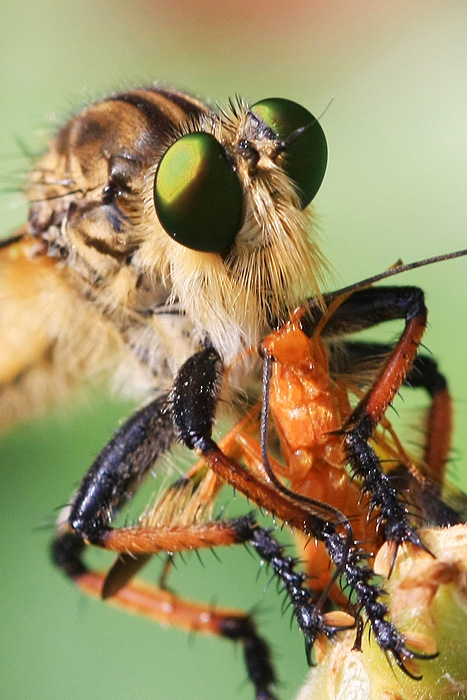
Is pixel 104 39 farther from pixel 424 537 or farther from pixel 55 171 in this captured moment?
pixel 424 537

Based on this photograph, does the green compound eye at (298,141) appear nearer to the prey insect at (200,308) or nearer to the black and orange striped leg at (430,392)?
the prey insect at (200,308)

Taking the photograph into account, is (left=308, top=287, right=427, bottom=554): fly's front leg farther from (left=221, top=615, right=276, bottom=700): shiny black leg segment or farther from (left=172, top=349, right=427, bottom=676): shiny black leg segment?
(left=221, top=615, right=276, bottom=700): shiny black leg segment

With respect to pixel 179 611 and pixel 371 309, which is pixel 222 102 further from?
pixel 179 611

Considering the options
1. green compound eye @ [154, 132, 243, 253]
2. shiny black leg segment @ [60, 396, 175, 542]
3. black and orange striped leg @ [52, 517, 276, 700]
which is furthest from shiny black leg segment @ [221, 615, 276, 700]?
green compound eye @ [154, 132, 243, 253]

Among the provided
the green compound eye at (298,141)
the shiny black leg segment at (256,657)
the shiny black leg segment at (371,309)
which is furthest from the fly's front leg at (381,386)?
the shiny black leg segment at (256,657)

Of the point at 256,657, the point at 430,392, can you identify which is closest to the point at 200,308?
the point at 430,392

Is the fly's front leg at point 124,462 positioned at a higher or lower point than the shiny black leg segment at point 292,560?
lower
